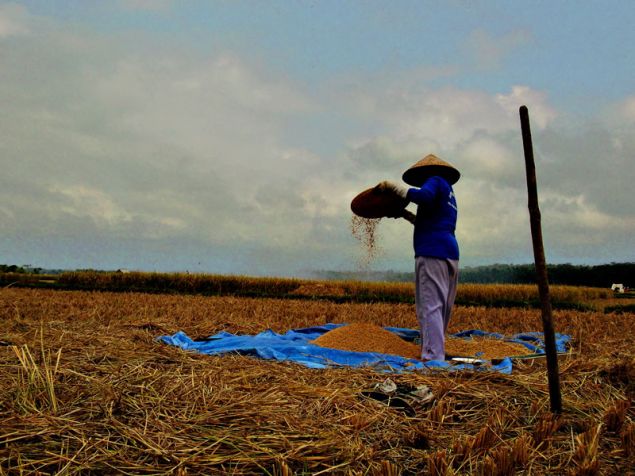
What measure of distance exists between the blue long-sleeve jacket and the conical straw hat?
0.82ft

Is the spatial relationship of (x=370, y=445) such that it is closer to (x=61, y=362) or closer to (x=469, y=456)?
(x=469, y=456)

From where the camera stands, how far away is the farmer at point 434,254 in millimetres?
4848

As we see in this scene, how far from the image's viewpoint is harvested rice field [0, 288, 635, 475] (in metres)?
2.21

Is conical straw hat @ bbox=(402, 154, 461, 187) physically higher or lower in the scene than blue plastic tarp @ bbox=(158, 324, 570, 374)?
higher

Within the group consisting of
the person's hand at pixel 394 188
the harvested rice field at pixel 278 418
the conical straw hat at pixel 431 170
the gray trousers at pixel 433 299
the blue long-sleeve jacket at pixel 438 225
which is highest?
the conical straw hat at pixel 431 170

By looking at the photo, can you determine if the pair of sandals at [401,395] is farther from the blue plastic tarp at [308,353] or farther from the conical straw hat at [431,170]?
the conical straw hat at [431,170]

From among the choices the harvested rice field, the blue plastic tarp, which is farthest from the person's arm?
the harvested rice field

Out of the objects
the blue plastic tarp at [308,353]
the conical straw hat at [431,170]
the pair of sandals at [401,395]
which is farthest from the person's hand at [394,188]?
the pair of sandals at [401,395]

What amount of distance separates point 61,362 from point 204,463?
1765mm

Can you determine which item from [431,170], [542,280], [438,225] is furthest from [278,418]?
[431,170]

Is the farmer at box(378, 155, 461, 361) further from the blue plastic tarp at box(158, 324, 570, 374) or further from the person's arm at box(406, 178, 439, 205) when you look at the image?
the blue plastic tarp at box(158, 324, 570, 374)

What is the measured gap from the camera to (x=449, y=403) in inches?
123

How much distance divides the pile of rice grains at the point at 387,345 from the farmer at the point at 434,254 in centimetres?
41

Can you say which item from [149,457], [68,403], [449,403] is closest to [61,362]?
[68,403]
